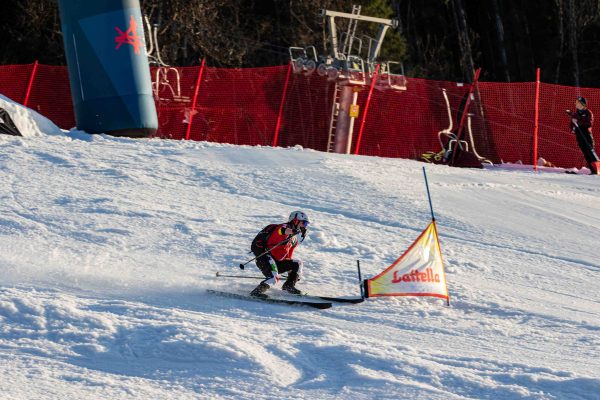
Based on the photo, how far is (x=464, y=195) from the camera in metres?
16.0

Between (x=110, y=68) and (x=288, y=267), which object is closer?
(x=288, y=267)

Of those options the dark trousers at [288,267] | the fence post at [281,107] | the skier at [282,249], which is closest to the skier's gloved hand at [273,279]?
the skier at [282,249]

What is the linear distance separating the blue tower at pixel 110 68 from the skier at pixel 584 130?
25.8ft

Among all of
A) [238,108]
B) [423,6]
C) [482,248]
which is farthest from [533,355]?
[423,6]

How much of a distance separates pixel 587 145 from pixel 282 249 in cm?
1047

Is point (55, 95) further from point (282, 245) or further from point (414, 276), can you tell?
point (414, 276)

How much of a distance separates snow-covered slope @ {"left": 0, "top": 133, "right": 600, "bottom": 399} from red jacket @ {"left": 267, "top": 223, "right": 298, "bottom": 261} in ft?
1.87

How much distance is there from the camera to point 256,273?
11773 millimetres

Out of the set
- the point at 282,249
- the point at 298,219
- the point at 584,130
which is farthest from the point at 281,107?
the point at 298,219

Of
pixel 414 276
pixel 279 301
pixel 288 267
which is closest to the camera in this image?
pixel 279 301

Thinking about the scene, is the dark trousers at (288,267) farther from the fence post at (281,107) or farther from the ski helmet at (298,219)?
the fence post at (281,107)

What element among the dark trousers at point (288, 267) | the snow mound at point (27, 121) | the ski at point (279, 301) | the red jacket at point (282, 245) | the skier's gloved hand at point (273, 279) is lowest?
the ski at point (279, 301)

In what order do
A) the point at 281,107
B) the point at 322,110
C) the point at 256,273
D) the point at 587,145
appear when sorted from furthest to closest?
the point at 322,110
the point at 281,107
the point at 587,145
the point at 256,273

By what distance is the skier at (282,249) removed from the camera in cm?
1065
